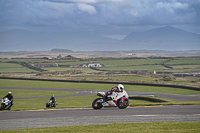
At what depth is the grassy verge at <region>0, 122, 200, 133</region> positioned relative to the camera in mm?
12956

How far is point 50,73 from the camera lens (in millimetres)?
106562

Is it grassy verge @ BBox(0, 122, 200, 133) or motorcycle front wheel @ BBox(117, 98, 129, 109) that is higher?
motorcycle front wheel @ BBox(117, 98, 129, 109)

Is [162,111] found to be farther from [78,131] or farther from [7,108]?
[7,108]

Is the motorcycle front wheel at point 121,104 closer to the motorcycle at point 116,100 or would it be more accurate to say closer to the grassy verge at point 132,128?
the motorcycle at point 116,100

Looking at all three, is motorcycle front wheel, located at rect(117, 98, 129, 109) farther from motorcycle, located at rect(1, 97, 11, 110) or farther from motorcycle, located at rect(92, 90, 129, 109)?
motorcycle, located at rect(1, 97, 11, 110)

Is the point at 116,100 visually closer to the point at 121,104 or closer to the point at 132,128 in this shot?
the point at 121,104

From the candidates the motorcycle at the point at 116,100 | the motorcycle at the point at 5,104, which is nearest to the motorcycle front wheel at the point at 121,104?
the motorcycle at the point at 116,100

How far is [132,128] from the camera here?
533 inches

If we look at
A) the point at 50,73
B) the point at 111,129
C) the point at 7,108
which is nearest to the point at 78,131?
the point at 111,129

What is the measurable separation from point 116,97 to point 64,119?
5199 mm

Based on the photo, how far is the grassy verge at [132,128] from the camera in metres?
13.0

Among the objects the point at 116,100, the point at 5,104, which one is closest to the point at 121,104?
the point at 116,100

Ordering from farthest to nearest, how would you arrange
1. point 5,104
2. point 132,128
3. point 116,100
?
1. point 5,104
2. point 116,100
3. point 132,128

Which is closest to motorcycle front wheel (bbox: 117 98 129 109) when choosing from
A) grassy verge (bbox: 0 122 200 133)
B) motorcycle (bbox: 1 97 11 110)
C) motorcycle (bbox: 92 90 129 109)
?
motorcycle (bbox: 92 90 129 109)
